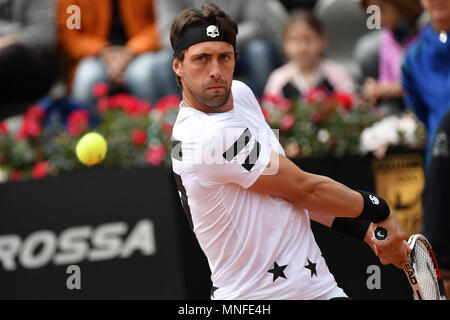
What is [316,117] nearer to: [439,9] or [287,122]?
[287,122]

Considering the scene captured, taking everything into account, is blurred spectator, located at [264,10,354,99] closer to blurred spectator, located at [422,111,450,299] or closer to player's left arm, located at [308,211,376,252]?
blurred spectator, located at [422,111,450,299]

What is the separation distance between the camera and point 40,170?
6.47 metres

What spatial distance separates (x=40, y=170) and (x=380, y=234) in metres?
3.57

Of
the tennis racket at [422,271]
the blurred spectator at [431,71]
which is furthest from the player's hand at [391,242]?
the blurred spectator at [431,71]


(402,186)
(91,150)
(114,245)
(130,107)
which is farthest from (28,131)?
(402,186)

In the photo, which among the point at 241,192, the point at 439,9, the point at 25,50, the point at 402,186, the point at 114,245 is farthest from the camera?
the point at 25,50

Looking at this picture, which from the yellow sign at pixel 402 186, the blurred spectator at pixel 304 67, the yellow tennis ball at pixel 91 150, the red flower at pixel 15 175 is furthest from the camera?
A: the blurred spectator at pixel 304 67

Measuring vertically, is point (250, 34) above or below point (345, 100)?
above

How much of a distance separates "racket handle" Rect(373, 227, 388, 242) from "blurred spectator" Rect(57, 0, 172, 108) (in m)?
4.50

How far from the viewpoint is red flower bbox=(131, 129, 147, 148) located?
647 centimetres

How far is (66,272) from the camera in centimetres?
615

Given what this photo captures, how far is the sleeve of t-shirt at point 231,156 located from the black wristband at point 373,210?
0.46 metres

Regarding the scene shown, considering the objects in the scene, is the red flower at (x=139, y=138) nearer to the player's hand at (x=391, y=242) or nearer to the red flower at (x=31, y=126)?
the red flower at (x=31, y=126)

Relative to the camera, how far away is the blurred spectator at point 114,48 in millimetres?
7879
